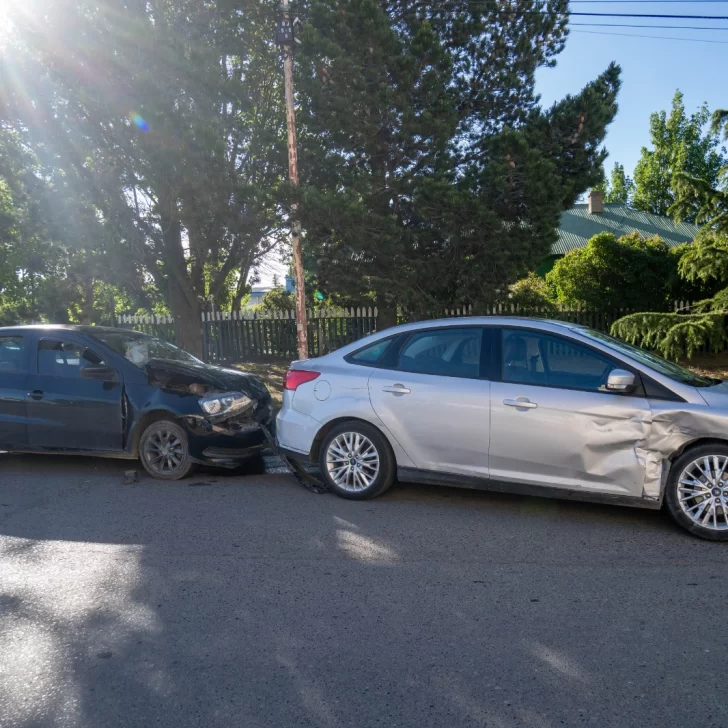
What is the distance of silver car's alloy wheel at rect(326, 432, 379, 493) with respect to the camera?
630 cm

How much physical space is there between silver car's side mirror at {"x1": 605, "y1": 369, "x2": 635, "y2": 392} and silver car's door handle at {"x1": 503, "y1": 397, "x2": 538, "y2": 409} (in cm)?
59

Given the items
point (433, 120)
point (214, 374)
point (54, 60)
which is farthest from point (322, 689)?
point (54, 60)

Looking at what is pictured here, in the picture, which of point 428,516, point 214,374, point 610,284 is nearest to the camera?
point 428,516

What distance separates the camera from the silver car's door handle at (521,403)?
5.64 meters

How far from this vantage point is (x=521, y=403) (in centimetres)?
567

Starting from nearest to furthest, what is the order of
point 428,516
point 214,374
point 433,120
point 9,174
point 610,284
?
point 428,516, point 214,374, point 433,120, point 9,174, point 610,284

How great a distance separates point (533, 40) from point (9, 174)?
10186 mm

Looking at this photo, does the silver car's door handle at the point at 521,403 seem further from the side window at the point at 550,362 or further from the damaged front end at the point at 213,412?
the damaged front end at the point at 213,412

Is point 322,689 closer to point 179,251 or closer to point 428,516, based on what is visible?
point 428,516

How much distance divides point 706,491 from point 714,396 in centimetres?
71

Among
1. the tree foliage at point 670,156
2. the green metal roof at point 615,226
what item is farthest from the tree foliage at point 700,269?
the tree foliage at point 670,156

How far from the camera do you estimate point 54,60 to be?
1220 cm

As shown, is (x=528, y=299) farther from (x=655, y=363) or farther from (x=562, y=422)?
(x=562, y=422)

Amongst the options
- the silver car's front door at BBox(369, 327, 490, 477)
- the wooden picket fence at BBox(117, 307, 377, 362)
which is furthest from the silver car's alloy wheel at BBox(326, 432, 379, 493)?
the wooden picket fence at BBox(117, 307, 377, 362)
